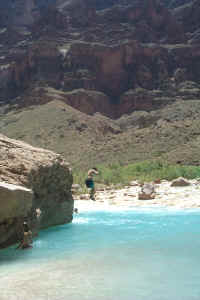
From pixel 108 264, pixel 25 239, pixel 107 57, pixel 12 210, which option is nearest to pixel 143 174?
pixel 25 239

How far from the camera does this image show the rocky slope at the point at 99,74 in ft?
209

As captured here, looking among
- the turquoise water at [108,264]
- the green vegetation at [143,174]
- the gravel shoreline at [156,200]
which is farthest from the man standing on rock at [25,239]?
the green vegetation at [143,174]

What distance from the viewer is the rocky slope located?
63.7m

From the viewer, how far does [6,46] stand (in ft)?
447

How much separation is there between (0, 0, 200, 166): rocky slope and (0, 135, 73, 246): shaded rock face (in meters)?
34.7

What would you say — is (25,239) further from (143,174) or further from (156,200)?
(143,174)

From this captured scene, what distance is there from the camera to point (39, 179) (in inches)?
454

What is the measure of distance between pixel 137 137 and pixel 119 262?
134 feet

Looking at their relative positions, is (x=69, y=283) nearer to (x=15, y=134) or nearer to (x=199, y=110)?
(x=15, y=134)

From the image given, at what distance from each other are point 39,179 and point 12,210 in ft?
9.18

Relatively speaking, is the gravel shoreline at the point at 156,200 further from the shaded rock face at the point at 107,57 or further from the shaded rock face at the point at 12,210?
the shaded rock face at the point at 107,57

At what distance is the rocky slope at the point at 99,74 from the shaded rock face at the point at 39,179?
3468 centimetres

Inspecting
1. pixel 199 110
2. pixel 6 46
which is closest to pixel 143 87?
pixel 199 110

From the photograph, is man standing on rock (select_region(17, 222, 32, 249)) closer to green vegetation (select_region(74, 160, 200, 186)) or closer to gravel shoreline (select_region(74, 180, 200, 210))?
gravel shoreline (select_region(74, 180, 200, 210))
